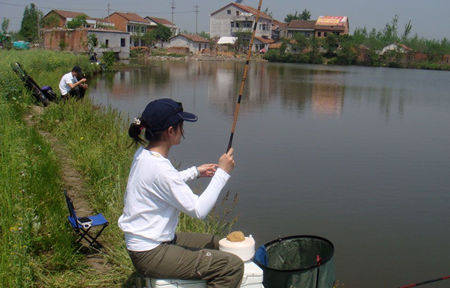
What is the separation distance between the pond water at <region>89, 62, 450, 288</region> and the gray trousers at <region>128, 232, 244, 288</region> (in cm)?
269

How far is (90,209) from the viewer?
4328 mm

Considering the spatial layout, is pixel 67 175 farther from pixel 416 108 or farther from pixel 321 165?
pixel 416 108

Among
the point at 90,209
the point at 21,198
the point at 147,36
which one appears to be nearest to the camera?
the point at 21,198

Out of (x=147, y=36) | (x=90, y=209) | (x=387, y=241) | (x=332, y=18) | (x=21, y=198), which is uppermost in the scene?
(x=332, y=18)

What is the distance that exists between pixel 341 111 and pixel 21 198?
13908mm

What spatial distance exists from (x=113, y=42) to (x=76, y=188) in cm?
3834

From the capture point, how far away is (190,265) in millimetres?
2361

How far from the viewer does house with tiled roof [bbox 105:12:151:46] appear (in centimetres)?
6362

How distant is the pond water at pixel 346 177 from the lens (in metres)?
5.41

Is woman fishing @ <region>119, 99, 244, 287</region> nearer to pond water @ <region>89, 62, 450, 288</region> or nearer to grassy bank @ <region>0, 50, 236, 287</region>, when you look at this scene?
grassy bank @ <region>0, 50, 236, 287</region>

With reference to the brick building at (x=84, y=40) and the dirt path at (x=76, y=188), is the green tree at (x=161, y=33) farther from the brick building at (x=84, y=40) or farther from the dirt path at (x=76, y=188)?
the dirt path at (x=76, y=188)

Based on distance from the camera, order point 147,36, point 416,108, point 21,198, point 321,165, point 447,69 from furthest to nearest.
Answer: point 147,36 < point 447,69 < point 416,108 < point 321,165 < point 21,198

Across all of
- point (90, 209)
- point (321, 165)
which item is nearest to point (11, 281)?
point (90, 209)

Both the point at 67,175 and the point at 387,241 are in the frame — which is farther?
the point at 387,241
